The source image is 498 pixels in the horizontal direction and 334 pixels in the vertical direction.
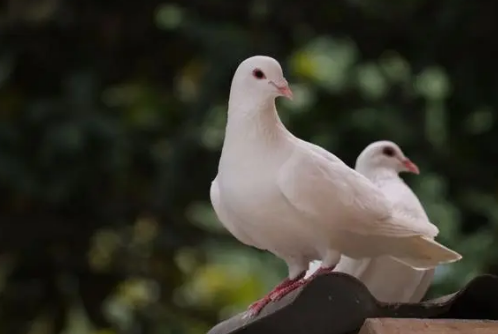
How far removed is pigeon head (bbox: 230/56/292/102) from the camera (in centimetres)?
152

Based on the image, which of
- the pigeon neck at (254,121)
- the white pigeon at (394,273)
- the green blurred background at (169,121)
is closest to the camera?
the pigeon neck at (254,121)

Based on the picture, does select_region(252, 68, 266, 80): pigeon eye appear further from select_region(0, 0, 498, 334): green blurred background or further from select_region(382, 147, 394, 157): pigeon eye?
select_region(0, 0, 498, 334): green blurred background

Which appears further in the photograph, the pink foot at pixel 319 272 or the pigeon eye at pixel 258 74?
the pigeon eye at pixel 258 74

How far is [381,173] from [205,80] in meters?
1.35

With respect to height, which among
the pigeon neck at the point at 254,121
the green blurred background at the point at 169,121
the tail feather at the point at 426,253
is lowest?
the green blurred background at the point at 169,121

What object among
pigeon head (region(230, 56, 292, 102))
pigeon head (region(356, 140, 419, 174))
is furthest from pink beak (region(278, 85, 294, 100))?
pigeon head (region(356, 140, 419, 174))

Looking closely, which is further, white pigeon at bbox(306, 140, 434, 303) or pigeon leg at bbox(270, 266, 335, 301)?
white pigeon at bbox(306, 140, 434, 303)

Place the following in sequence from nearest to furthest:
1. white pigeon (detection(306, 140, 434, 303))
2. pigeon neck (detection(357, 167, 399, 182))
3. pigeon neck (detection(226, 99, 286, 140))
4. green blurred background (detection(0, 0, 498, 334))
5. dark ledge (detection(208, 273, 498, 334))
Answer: dark ledge (detection(208, 273, 498, 334))
pigeon neck (detection(226, 99, 286, 140))
white pigeon (detection(306, 140, 434, 303))
pigeon neck (detection(357, 167, 399, 182))
green blurred background (detection(0, 0, 498, 334))

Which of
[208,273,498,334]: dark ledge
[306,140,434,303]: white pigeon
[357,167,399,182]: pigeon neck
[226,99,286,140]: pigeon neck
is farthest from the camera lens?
[357,167,399,182]: pigeon neck

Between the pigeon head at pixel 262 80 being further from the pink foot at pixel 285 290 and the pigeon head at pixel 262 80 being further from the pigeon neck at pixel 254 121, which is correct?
the pink foot at pixel 285 290

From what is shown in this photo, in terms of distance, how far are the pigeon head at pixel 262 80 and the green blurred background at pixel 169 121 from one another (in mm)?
1497

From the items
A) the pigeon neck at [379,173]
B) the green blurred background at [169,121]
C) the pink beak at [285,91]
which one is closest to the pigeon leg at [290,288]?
the pink beak at [285,91]

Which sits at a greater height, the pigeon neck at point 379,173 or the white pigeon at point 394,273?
the pigeon neck at point 379,173

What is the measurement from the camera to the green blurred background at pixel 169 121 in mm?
3119
